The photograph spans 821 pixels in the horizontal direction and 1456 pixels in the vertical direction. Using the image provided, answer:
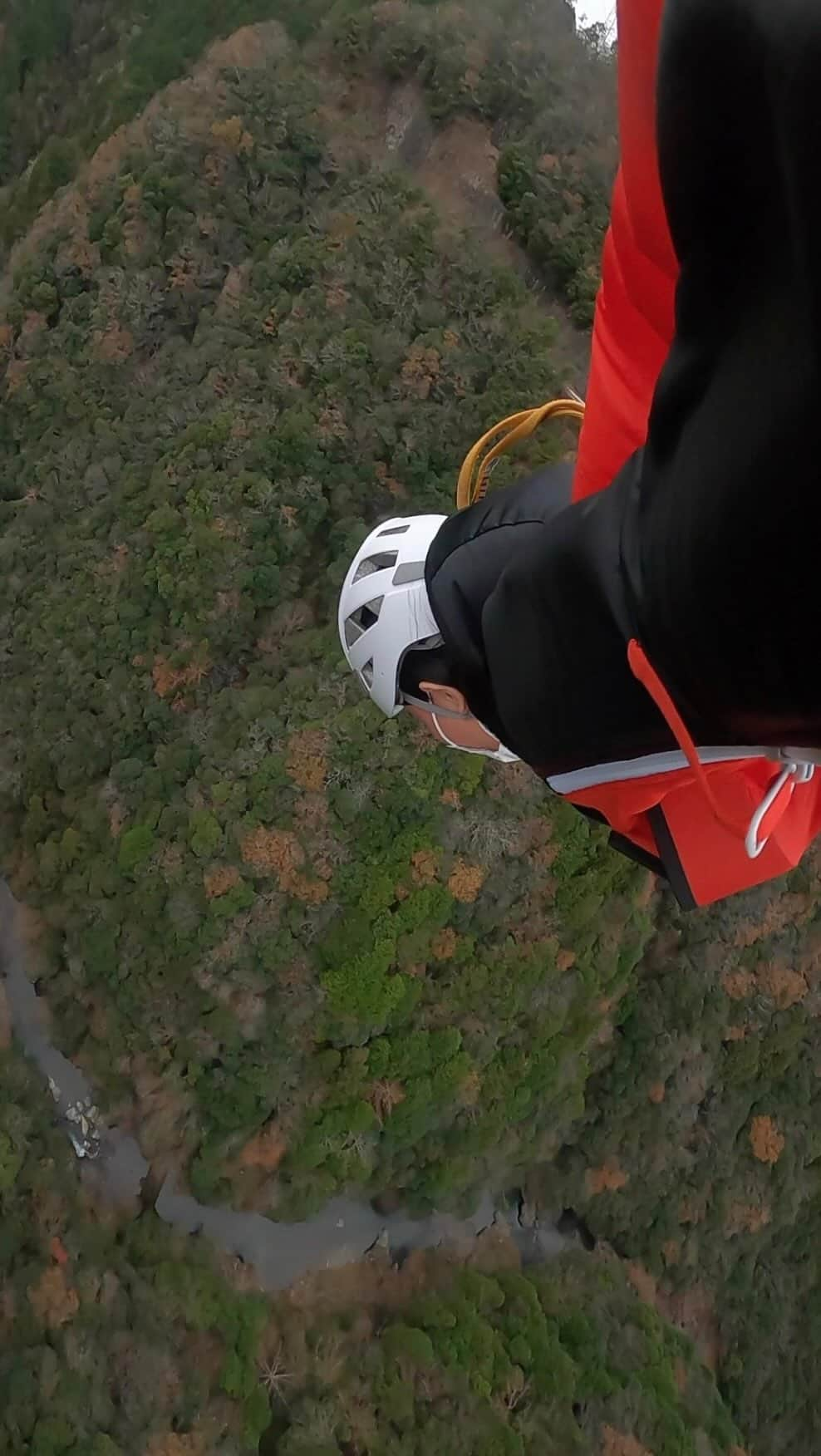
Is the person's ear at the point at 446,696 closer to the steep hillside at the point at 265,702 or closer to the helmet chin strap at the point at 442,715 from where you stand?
the helmet chin strap at the point at 442,715

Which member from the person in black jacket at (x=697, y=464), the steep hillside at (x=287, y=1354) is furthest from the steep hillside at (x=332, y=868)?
the person in black jacket at (x=697, y=464)

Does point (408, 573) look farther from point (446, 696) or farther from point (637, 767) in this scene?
point (637, 767)

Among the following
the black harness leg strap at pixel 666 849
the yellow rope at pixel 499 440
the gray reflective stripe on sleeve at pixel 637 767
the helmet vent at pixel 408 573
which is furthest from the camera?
the helmet vent at pixel 408 573

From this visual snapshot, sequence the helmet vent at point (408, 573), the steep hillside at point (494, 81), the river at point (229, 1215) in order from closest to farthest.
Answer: the helmet vent at point (408, 573) → the river at point (229, 1215) → the steep hillside at point (494, 81)

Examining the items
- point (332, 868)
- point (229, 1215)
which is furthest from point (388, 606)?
point (229, 1215)

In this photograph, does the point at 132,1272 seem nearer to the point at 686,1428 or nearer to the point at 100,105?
the point at 686,1428

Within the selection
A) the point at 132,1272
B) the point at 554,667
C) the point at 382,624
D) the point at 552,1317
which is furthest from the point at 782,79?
the point at 552,1317

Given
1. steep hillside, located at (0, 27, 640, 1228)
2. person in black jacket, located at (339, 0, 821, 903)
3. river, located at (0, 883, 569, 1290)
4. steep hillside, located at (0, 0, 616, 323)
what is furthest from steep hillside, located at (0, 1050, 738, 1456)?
steep hillside, located at (0, 0, 616, 323)
